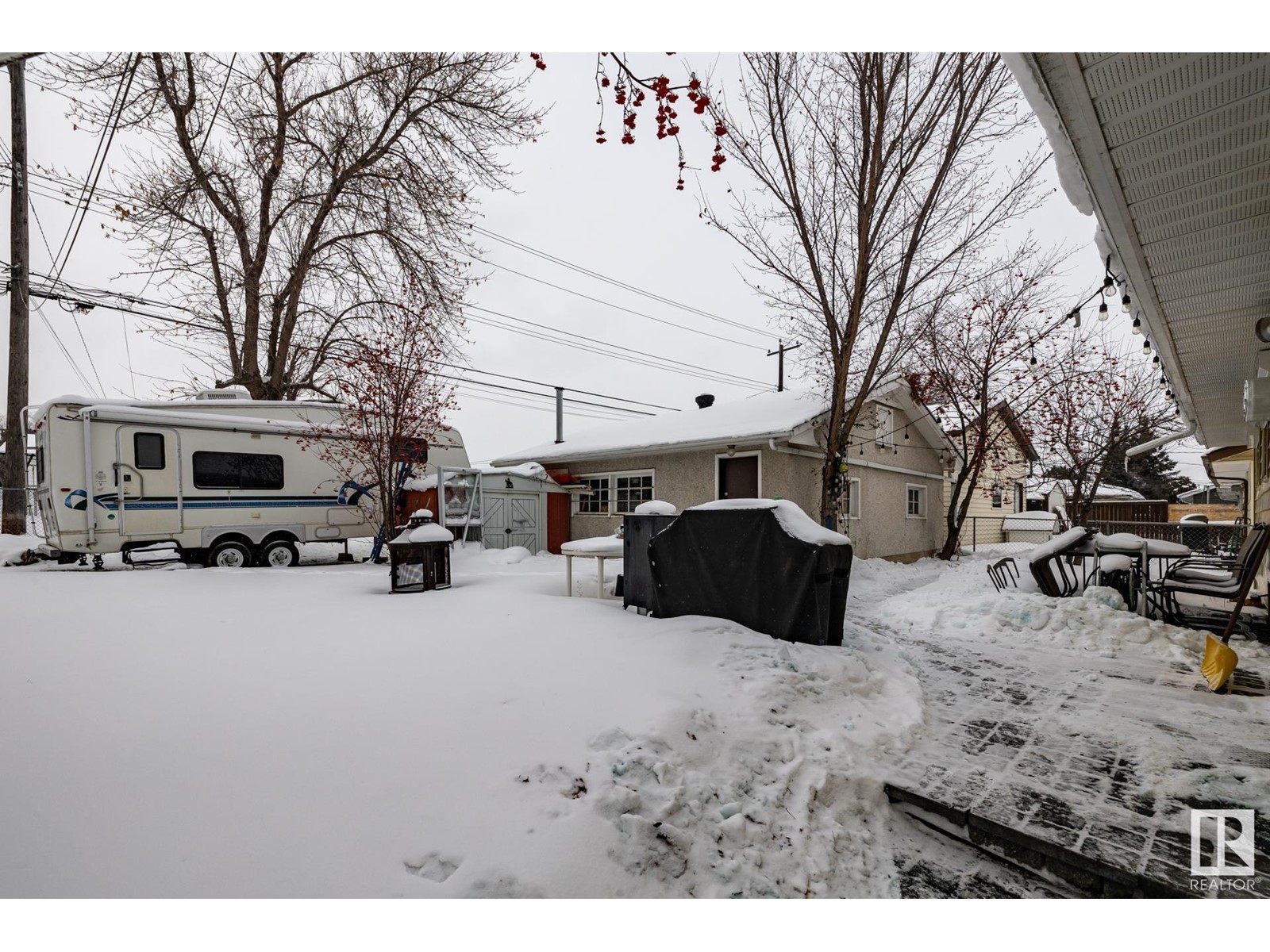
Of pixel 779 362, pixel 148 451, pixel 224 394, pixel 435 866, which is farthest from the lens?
pixel 779 362

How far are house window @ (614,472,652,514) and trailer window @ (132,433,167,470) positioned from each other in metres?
8.27

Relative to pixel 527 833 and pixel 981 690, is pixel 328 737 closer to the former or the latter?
pixel 527 833

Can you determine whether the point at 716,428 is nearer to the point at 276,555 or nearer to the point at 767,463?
the point at 767,463

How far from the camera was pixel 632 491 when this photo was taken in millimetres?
13062

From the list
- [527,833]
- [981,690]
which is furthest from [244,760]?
[981,690]

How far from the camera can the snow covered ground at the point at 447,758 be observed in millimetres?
1721

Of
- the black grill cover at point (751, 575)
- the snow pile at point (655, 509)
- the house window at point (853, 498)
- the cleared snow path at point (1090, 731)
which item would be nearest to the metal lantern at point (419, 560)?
the snow pile at point (655, 509)

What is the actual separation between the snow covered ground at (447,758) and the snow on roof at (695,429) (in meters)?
6.74

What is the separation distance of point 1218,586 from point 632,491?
977 cm

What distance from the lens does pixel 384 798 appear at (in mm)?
1999

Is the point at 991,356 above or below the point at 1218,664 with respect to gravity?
above

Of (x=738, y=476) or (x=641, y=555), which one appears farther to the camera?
(x=738, y=476)

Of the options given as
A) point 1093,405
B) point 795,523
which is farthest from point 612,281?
point 795,523

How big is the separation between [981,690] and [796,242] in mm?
8647
